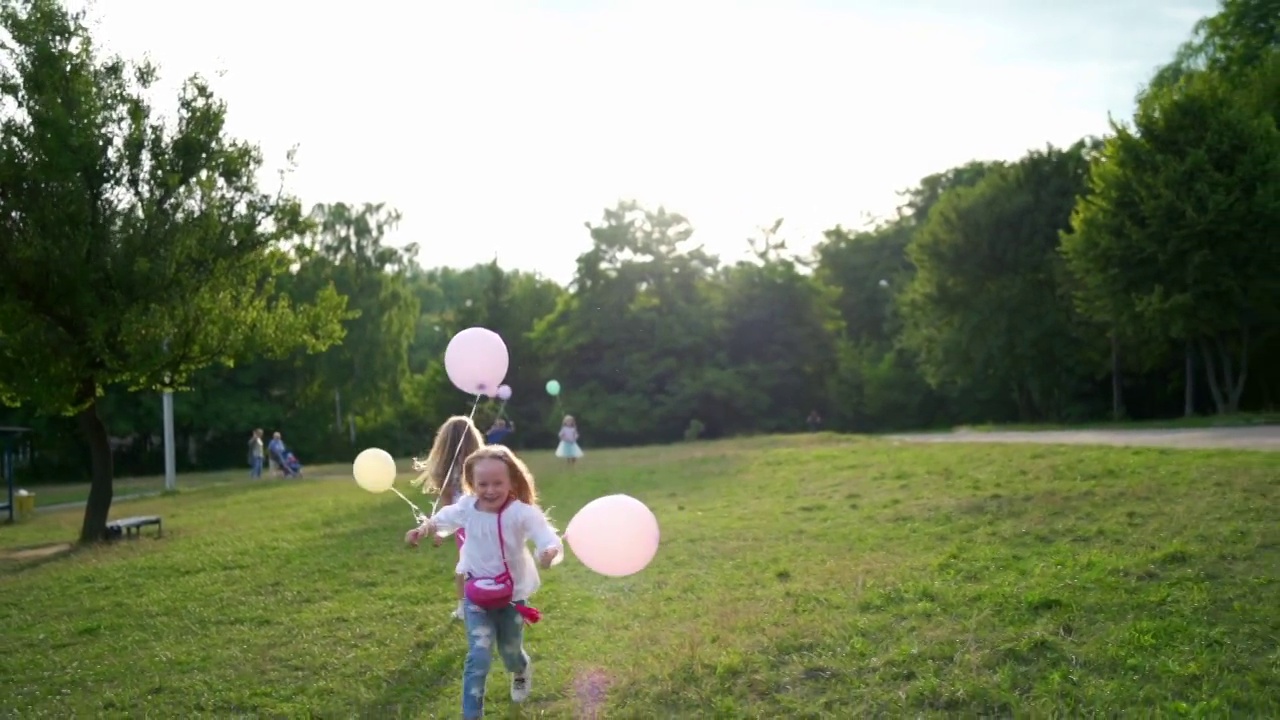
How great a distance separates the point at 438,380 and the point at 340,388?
6311 mm

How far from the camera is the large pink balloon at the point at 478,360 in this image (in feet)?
32.5

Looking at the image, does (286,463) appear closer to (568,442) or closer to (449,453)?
(568,442)

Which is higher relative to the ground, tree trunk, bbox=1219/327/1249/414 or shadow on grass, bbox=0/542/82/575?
tree trunk, bbox=1219/327/1249/414

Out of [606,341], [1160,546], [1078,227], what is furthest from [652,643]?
[606,341]

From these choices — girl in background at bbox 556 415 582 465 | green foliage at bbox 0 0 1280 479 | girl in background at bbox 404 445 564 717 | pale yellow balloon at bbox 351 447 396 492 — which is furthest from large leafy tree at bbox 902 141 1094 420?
girl in background at bbox 404 445 564 717

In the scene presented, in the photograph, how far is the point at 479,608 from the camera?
22.8 ft

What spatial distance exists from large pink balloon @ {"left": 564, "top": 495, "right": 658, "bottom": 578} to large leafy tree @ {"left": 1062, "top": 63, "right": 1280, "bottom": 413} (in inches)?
1152

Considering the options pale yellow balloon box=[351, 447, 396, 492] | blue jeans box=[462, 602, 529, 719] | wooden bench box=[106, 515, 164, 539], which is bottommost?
wooden bench box=[106, 515, 164, 539]

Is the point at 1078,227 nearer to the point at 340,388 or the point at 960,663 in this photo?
the point at 960,663

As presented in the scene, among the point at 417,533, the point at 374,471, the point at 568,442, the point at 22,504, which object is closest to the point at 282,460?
the point at 22,504

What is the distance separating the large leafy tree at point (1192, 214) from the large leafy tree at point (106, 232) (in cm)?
2488

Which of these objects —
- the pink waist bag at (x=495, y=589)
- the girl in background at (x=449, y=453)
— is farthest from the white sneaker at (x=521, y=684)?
the girl in background at (x=449, y=453)

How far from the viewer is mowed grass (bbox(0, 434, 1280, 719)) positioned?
7199 millimetres

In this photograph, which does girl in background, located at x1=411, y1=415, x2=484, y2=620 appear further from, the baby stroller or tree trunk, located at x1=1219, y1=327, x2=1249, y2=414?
the baby stroller
